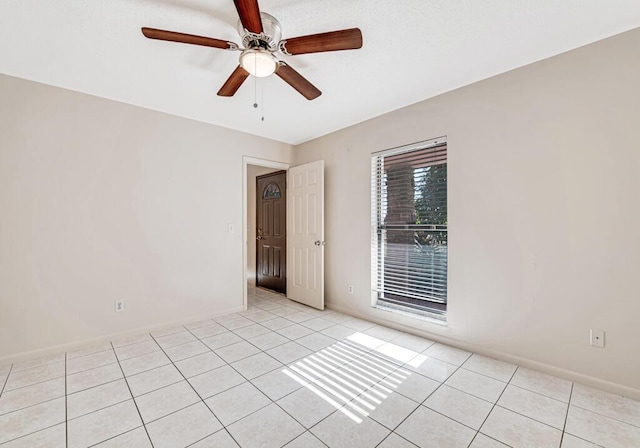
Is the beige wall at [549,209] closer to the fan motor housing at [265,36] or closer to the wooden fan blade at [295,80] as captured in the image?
the wooden fan blade at [295,80]

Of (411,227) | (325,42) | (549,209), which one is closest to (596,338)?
(549,209)

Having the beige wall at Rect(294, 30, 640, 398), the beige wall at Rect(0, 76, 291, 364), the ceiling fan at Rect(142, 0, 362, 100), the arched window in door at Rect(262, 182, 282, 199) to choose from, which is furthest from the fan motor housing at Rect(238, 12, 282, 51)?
the arched window in door at Rect(262, 182, 282, 199)

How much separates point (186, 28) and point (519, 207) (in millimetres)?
2905

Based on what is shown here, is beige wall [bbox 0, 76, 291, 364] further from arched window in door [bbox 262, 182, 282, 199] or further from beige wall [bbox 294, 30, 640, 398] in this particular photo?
beige wall [bbox 294, 30, 640, 398]

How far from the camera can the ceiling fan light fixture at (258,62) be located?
177cm

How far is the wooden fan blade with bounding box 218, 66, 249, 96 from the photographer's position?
6.55ft

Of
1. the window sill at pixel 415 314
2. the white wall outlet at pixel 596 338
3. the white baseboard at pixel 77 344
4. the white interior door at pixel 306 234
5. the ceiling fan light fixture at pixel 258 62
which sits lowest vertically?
the white baseboard at pixel 77 344

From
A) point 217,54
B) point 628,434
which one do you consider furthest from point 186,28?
point 628,434

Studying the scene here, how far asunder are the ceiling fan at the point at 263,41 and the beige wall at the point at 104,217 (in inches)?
71.8

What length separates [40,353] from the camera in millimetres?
2541

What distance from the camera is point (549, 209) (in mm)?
2229

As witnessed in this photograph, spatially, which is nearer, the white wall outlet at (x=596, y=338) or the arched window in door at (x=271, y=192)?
the white wall outlet at (x=596, y=338)

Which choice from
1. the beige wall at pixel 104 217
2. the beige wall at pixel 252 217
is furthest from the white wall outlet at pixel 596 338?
the beige wall at pixel 252 217

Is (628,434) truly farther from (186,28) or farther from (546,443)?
(186,28)
